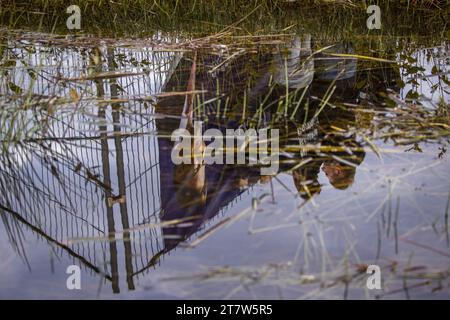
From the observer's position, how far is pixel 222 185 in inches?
112

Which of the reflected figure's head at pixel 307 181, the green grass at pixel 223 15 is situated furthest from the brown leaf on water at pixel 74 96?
the green grass at pixel 223 15

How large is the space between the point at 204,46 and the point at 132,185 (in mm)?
2450

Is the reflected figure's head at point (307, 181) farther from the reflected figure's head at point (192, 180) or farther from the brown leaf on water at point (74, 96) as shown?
the brown leaf on water at point (74, 96)

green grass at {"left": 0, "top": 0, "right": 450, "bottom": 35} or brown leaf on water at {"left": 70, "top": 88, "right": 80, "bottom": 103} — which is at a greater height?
green grass at {"left": 0, "top": 0, "right": 450, "bottom": 35}

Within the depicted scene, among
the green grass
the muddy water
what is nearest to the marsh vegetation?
the muddy water

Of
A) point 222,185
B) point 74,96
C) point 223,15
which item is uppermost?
point 223,15

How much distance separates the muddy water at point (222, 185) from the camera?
2244mm

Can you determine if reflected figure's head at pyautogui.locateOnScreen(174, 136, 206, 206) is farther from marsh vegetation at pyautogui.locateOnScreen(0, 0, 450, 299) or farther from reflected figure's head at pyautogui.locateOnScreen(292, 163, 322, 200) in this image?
reflected figure's head at pyautogui.locateOnScreen(292, 163, 322, 200)

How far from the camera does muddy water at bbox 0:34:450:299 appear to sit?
2.24m

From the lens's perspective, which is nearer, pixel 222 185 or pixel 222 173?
pixel 222 185

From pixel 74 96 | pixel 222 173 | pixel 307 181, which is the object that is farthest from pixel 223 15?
pixel 307 181

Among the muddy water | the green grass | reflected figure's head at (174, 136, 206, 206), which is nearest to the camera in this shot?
the muddy water

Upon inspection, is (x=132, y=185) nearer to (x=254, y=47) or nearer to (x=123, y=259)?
(x=123, y=259)

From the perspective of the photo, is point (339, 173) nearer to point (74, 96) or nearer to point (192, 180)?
point (192, 180)
